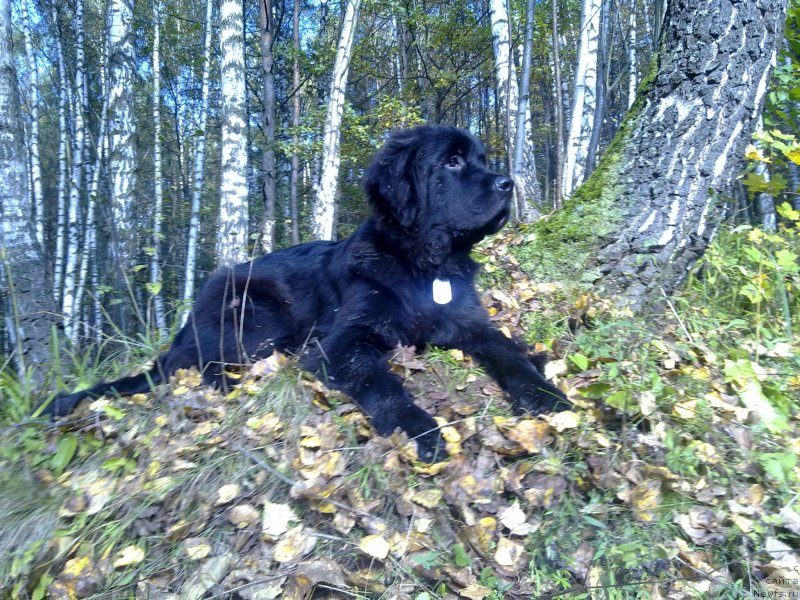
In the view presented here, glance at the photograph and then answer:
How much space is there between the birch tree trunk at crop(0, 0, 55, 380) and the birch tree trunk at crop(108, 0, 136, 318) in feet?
9.21

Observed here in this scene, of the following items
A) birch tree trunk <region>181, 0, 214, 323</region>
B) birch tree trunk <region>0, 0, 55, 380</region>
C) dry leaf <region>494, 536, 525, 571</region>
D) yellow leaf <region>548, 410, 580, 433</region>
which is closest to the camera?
dry leaf <region>494, 536, 525, 571</region>

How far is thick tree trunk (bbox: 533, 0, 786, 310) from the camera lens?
141 inches

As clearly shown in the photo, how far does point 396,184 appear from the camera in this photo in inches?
129

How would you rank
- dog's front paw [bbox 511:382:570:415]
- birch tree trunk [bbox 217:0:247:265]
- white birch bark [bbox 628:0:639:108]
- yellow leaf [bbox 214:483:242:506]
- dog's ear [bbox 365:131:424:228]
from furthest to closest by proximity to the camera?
white birch bark [bbox 628:0:639:108] → birch tree trunk [bbox 217:0:247:265] → dog's ear [bbox 365:131:424:228] → dog's front paw [bbox 511:382:570:415] → yellow leaf [bbox 214:483:242:506]

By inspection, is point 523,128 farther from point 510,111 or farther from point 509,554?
point 509,554

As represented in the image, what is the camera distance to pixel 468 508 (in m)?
2.02

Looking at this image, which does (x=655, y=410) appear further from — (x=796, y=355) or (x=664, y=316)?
(x=664, y=316)

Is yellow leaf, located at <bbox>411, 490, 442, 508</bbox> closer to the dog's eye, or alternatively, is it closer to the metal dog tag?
the metal dog tag

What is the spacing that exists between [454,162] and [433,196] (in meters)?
0.31

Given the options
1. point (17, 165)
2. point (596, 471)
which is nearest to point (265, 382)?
point (596, 471)

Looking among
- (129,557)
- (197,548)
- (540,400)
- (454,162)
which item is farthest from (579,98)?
(129,557)

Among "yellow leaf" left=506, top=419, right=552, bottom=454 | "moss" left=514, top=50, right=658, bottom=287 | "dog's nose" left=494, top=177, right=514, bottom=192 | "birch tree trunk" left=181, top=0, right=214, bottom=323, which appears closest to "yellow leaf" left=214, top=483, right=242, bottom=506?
"yellow leaf" left=506, top=419, right=552, bottom=454

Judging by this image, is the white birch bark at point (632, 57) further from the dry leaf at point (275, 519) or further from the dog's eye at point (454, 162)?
the dry leaf at point (275, 519)

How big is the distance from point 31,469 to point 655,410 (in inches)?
111
